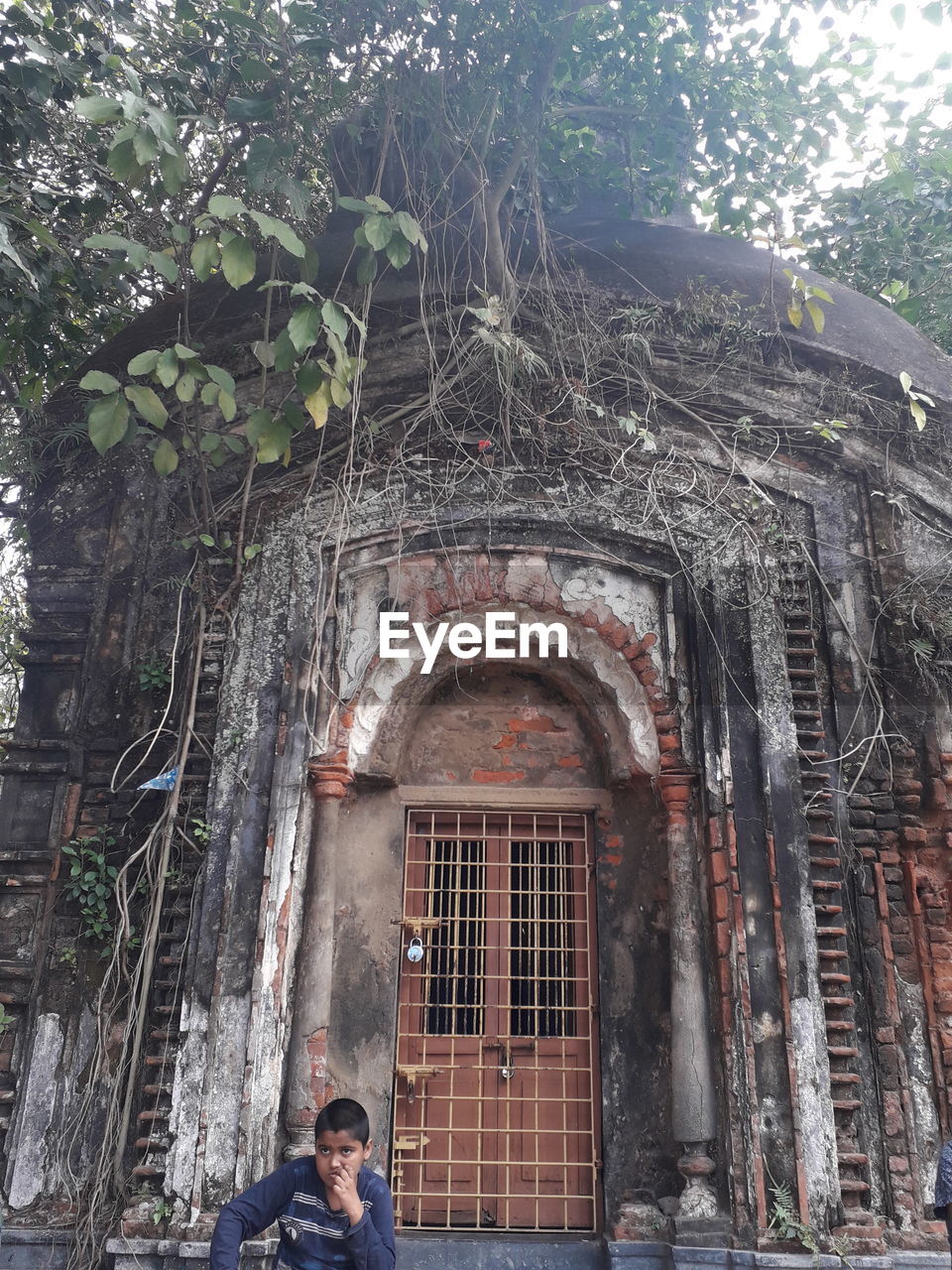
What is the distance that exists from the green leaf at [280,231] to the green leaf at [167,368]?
0.62m

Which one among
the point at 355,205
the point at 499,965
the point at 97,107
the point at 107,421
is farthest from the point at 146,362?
the point at 499,965

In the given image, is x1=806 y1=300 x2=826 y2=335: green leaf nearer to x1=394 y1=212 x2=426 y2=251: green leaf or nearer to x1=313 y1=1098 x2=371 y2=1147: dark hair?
x1=394 y1=212 x2=426 y2=251: green leaf

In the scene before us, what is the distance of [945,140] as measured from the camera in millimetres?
6281

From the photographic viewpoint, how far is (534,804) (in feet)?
15.6

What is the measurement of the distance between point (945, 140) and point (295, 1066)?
21.4ft

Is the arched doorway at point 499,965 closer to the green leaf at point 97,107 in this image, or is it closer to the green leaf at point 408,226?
the green leaf at point 408,226

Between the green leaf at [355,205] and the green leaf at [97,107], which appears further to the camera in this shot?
the green leaf at [355,205]

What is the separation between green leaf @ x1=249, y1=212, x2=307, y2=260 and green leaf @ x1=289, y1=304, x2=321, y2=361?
0.75 feet

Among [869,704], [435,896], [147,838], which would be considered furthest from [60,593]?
[869,704]

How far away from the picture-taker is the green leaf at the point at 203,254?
155 inches

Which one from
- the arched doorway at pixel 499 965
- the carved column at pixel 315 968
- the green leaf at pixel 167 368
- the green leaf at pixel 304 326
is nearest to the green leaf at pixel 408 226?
the green leaf at pixel 304 326

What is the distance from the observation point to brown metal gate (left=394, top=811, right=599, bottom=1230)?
4.29 meters

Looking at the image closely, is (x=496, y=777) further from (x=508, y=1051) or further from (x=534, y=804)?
(x=508, y=1051)

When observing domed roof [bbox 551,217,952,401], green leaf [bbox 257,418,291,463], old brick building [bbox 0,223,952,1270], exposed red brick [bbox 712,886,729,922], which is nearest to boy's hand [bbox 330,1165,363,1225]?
old brick building [bbox 0,223,952,1270]
